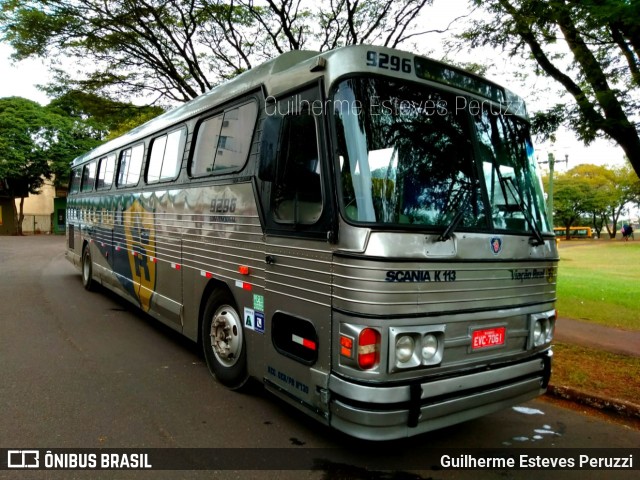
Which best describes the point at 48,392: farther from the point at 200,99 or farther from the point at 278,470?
the point at 200,99

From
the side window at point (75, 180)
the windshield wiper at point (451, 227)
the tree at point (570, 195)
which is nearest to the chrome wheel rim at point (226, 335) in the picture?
the windshield wiper at point (451, 227)

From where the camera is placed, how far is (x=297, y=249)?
359 cm

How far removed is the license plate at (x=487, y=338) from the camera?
3.43 meters

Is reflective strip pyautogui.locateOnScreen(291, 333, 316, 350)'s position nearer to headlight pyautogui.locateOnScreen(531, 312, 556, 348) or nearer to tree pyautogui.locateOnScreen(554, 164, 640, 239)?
headlight pyautogui.locateOnScreen(531, 312, 556, 348)

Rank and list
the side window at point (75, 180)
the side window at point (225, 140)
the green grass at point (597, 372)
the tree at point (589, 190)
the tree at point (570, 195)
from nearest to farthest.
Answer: the side window at point (225, 140) → the green grass at point (597, 372) → the side window at point (75, 180) → the tree at point (589, 190) → the tree at point (570, 195)

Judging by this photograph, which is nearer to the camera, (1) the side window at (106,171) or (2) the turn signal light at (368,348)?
(2) the turn signal light at (368,348)

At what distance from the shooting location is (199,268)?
5.32m

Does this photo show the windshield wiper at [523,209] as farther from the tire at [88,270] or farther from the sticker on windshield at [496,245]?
the tire at [88,270]

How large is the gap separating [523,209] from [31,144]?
39027 millimetres

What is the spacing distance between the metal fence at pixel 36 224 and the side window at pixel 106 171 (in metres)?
37.6

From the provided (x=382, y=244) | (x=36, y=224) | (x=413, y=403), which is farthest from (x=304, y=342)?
(x=36, y=224)

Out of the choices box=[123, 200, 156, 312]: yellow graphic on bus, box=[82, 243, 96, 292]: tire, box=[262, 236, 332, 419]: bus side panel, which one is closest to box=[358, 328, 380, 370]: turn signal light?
box=[262, 236, 332, 419]: bus side panel

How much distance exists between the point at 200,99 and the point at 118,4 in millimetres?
7724

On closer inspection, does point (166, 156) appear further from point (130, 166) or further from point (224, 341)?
point (224, 341)
